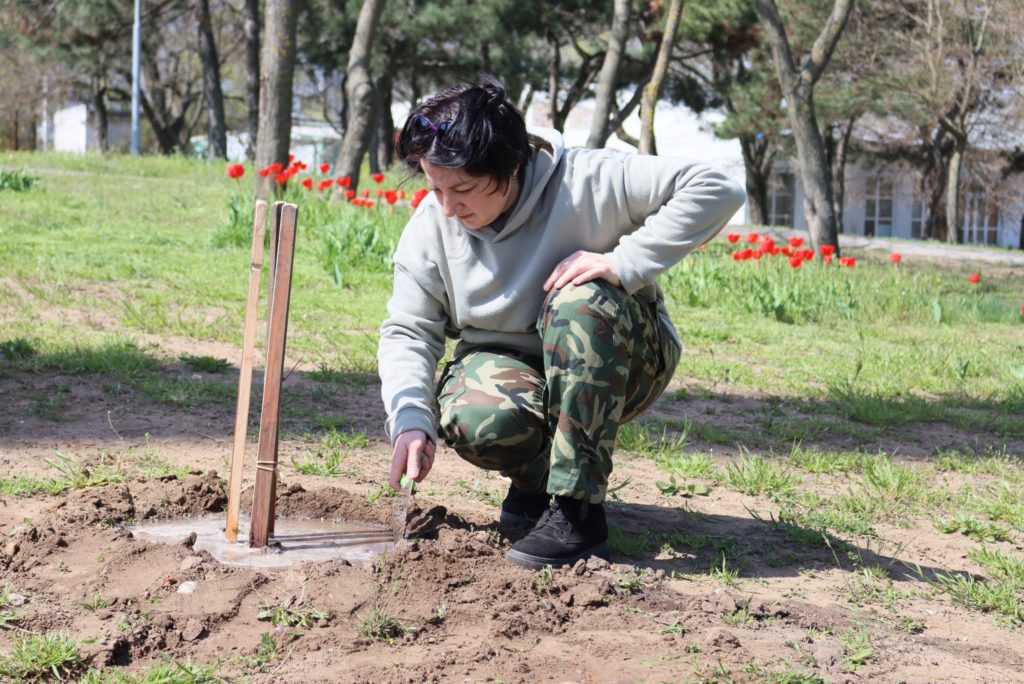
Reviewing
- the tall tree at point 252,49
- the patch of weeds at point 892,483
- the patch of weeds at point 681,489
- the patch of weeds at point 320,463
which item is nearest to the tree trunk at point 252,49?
the tall tree at point 252,49

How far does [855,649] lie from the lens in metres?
2.42

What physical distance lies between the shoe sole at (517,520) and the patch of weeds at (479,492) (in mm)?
276

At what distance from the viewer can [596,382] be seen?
2.76m

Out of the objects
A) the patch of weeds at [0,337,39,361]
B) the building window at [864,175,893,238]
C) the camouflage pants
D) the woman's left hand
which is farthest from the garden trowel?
the building window at [864,175,893,238]

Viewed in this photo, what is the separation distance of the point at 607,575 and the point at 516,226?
92 cm

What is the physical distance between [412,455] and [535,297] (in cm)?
60

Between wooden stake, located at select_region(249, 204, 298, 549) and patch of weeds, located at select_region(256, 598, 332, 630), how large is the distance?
0.42 meters

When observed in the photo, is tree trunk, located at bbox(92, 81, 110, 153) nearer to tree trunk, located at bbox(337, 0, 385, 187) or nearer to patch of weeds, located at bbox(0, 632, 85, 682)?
tree trunk, located at bbox(337, 0, 385, 187)

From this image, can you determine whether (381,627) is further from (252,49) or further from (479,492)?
(252,49)

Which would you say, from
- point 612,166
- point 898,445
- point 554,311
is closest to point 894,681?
point 554,311

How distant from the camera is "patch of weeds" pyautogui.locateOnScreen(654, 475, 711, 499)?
3.71 meters

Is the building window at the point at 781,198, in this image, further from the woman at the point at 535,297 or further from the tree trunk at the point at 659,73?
the woman at the point at 535,297

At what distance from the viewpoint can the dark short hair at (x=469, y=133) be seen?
2.64m

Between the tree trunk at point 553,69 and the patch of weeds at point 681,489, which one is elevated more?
the tree trunk at point 553,69
